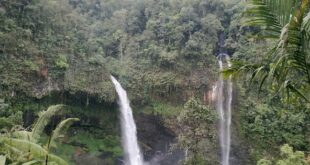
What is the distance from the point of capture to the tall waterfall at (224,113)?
23469 mm

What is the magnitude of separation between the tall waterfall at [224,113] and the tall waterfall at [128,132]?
5642mm

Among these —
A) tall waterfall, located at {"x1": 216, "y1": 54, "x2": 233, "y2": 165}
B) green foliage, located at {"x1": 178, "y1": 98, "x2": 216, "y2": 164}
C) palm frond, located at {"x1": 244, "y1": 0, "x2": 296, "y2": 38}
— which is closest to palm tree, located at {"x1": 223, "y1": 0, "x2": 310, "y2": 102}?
palm frond, located at {"x1": 244, "y1": 0, "x2": 296, "y2": 38}

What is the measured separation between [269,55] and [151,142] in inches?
863

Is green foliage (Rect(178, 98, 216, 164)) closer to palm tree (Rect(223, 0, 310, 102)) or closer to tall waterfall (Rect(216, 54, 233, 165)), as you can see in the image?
tall waterfall (Rect(216, 54, 233, 165))

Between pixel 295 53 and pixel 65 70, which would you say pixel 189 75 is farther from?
pixel 295 53


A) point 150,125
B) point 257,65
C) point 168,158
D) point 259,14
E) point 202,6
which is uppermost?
point 202,6

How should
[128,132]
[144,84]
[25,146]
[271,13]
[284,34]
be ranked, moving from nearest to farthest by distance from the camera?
1. [284,34]
2. [271,13]
3. [25,146]
4. [128,132]
5. [144,84]

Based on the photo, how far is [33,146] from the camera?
753 cm

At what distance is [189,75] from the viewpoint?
1027 inches

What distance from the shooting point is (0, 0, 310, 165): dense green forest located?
20.3 metres

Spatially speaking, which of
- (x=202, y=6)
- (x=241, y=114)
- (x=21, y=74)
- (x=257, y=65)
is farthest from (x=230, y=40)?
(x=257, y=65)

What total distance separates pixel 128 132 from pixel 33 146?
16.4 meters

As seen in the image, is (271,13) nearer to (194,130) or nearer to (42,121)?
(42,121)

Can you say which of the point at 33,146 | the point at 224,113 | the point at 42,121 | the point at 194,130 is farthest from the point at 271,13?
the point at 224,113
